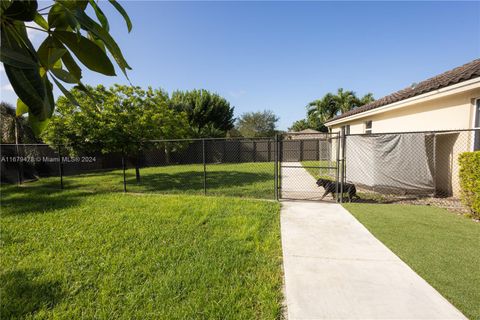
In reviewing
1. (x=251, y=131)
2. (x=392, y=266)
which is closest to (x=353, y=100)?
(x=251, y=131)

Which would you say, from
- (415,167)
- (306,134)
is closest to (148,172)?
(306,134)

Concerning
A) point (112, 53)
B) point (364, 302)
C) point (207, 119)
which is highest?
point (207, 119)

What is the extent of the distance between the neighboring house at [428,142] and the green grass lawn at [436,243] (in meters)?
1.37

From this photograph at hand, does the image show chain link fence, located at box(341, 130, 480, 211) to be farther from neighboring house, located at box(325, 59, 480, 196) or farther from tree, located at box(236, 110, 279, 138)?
tree, located at box(236, 110, 279, 138)

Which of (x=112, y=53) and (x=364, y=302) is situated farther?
(x=364, y=302)

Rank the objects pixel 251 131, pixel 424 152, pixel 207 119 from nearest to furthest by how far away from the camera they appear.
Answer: pixel 424 152
pixel 207 119
pixel 251 131

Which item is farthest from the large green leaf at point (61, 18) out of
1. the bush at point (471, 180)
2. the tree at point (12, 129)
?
the tree at point (12, 129)

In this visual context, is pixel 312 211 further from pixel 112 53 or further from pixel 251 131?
pixel 251 131

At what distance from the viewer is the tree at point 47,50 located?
1.49 ft

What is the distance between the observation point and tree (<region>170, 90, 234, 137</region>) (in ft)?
70.4

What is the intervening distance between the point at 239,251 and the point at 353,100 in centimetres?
3198

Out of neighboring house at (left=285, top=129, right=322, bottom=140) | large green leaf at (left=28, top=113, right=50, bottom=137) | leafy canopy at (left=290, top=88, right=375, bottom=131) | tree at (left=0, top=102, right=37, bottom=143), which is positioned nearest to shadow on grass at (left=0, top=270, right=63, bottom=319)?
large green leaf at (left=28, top=113, right=50, bottom=137)

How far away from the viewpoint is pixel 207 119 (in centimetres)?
2306

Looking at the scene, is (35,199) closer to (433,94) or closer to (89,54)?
(89,54)
